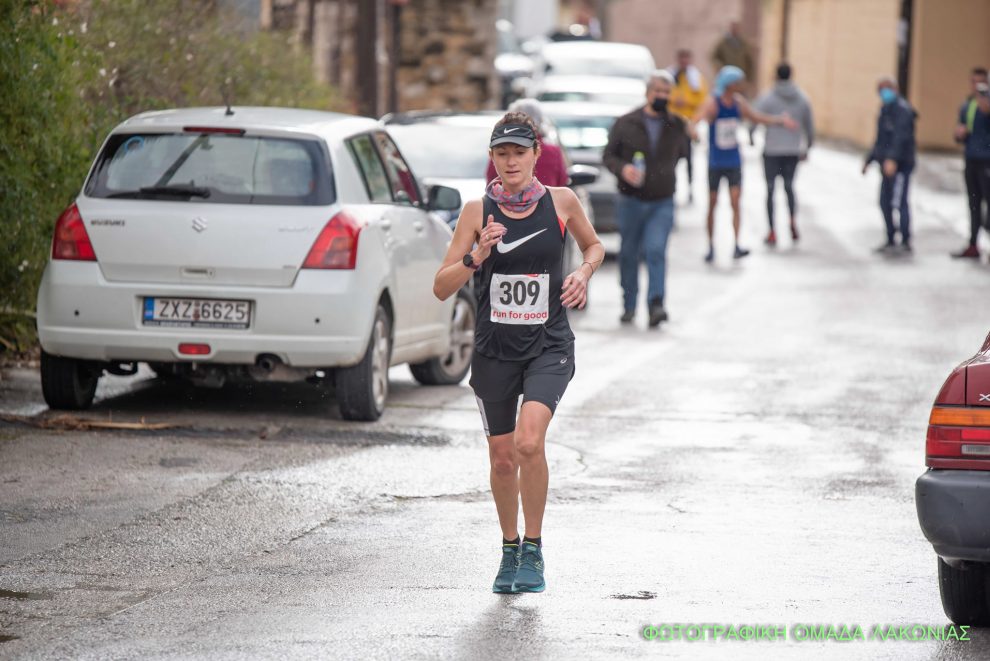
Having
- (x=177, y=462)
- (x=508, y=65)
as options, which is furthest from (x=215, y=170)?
(x=508, y=65)

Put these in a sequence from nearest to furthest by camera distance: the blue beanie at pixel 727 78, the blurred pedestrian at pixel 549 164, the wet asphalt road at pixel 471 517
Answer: the wet asphalt road at pixel 471 517
the blurred pedestrian at pixel 549 164
the blue beanie at pixel 727 78

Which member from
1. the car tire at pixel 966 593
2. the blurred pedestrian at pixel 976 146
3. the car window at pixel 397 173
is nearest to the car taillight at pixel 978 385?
the car tire at pixel 966 593

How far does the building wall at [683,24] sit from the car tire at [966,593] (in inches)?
2151

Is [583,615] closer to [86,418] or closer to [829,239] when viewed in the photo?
[86,418]

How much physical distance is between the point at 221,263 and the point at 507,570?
12.3ft

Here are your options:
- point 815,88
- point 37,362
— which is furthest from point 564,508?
point 815,88

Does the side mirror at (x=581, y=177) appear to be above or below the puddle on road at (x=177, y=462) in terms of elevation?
above

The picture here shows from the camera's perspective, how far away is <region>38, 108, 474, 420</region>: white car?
10133 millimetres

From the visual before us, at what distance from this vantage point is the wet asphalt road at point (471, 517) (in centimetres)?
629

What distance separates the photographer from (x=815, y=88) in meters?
46.6

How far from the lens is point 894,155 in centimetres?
2138

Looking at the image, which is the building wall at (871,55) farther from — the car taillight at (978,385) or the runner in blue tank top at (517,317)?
the car taillight at (978,385)

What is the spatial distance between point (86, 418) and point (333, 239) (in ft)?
5.36

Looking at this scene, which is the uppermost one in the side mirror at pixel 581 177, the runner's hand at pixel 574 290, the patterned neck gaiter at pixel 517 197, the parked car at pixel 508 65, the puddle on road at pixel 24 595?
the patterned neck gaiter at pixel 517 197
